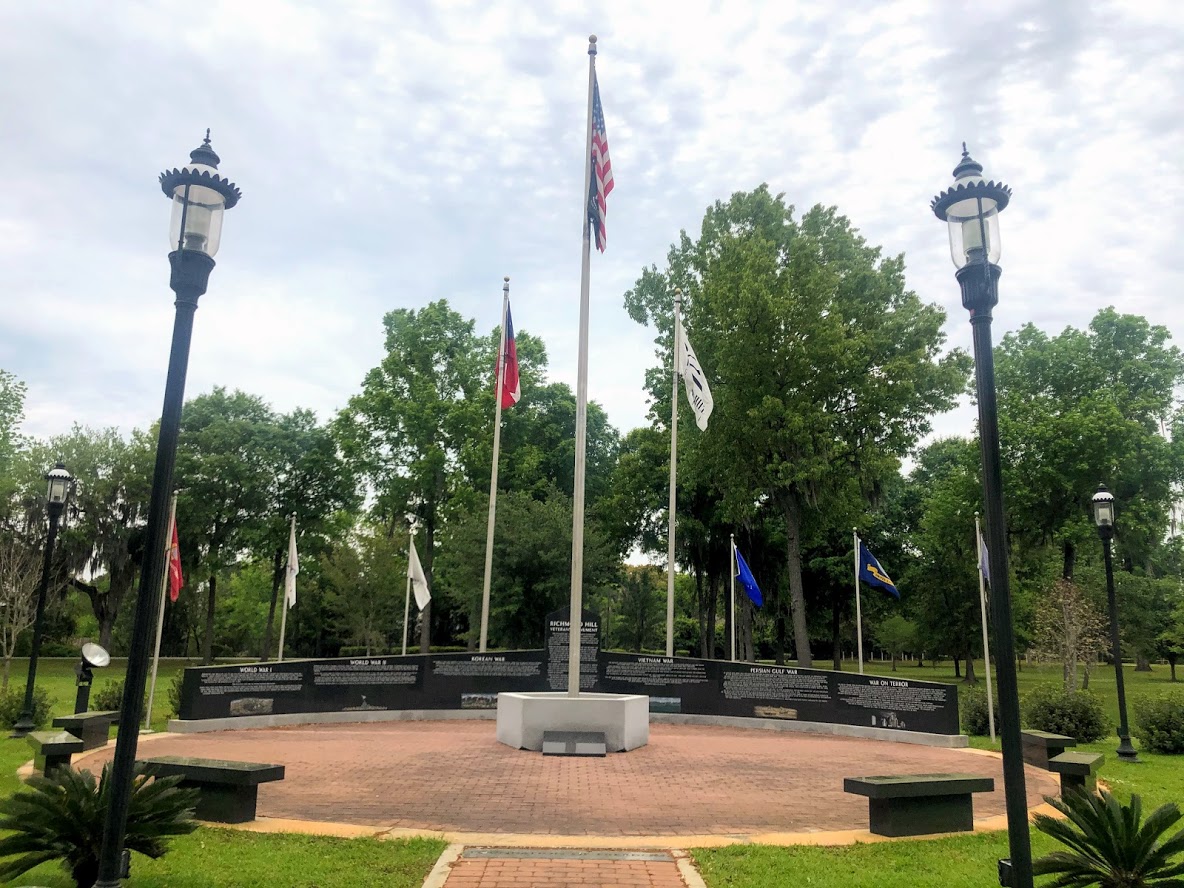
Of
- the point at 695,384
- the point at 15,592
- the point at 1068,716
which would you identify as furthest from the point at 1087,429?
the point at 15,592

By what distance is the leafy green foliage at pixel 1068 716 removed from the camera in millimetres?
16312

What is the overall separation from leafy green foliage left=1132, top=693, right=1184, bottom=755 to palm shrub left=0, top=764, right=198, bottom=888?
55.4 ft

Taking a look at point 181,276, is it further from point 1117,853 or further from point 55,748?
point 1117,853

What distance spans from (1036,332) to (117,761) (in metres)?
43.7

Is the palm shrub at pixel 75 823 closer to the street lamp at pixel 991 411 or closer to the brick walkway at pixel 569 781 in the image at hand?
the brick walkway at pixel 569 781

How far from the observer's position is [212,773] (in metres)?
7.64

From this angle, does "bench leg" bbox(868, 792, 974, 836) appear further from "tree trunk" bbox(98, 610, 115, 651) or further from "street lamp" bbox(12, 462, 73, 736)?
"tree trunk" bbox(98, 610, 115, 651)

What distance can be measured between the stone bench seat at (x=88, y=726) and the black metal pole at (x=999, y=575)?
11.5 m

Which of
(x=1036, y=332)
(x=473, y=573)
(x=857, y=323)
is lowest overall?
(x=473, y=573)

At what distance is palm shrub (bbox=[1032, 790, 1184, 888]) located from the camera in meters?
5.34

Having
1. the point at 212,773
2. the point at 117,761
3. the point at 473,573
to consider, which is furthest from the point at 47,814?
the point at 473,573

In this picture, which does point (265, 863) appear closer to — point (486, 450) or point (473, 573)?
point (473, 573)

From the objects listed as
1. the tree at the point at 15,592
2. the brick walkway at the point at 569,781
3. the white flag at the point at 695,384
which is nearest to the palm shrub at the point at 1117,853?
the brick walkway at the point at 569,781

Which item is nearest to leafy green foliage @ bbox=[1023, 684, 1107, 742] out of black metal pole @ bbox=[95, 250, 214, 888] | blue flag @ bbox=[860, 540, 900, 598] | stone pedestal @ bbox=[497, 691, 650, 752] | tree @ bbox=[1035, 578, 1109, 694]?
blue flag @ bbox=[860, 540, 900, 598]
